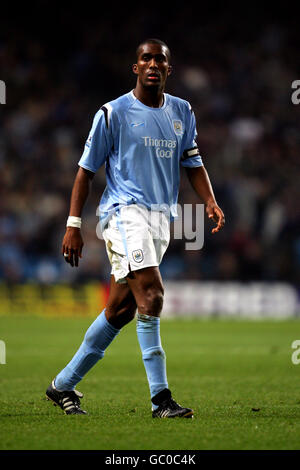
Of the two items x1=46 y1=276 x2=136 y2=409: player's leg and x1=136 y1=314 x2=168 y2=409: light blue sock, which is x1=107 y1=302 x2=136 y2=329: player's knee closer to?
x1=46 y1=276 x2=136 y2=409: player's leg

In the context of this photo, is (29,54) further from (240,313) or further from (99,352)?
(99,352)

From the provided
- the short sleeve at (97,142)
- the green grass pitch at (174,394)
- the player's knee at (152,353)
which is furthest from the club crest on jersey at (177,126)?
the green grass pitch at (174,394)

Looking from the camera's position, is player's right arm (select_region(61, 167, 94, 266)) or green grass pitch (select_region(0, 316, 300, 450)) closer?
green grass pitch (select_region(0, 316, 300, 450))

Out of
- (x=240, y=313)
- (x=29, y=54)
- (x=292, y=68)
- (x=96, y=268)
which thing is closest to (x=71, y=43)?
(x=29, y=54)

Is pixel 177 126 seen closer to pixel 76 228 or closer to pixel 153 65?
pixel 153 65

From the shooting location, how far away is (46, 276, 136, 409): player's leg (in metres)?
5.59

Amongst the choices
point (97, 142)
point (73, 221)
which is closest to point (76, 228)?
point (73, 221)

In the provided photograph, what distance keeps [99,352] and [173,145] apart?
5.00 feet

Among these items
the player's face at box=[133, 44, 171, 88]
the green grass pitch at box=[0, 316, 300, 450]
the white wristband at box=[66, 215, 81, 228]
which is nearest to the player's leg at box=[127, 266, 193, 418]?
the green grass pitch at box=[0, 316, 300, 450]

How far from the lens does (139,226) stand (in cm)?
550

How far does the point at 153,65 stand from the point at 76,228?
1.23 metres

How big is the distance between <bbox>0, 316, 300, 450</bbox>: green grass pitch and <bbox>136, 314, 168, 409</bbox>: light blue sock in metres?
0.24

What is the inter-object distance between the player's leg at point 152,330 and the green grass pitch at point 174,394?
6.9 inches

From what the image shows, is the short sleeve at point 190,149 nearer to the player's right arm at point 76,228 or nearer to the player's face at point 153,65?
the player's face at point 153,65
